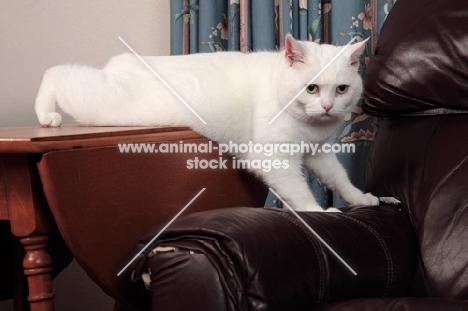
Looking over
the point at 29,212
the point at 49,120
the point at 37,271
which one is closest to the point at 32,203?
the point at 29,212

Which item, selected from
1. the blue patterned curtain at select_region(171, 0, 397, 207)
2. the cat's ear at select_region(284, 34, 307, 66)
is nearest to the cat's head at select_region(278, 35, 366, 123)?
the cat's ear at select_region(284, 34, 307, 66)

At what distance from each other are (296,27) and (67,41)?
0.80m

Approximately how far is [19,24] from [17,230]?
1.22 m

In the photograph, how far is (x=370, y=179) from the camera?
146 centimetres

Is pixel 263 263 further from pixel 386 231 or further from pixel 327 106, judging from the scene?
pixel 327 106

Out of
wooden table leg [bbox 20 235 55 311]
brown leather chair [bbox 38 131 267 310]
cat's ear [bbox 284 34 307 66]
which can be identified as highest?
cat's ear [bbox 284 34 307 66]

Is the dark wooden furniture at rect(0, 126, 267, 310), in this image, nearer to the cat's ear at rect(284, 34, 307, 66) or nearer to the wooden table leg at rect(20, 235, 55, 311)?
the wooden table leg at rect(20, 235, 55, 311)

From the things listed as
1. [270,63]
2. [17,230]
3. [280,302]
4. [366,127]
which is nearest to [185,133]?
[270,63]

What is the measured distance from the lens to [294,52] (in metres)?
1.33

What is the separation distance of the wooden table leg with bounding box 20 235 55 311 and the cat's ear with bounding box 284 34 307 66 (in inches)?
25.2

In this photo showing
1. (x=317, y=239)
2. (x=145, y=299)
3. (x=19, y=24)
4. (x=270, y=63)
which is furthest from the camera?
(x=19, y=24)

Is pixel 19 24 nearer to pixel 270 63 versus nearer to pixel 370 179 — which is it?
pixel 270 63

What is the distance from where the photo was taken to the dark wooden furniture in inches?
42.3

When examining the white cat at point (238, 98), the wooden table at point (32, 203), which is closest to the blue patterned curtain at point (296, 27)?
the white cat at point (238, 98)
